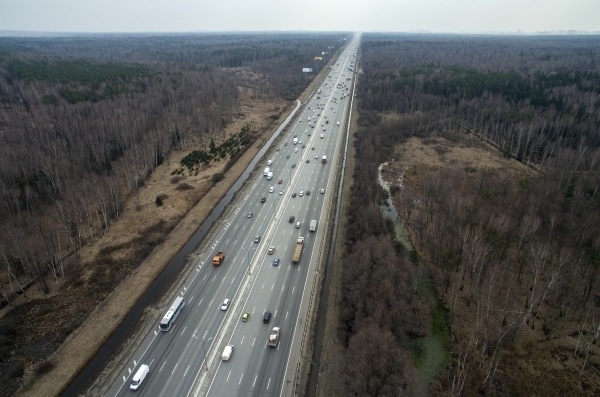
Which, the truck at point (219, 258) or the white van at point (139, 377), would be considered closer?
the white van at point (139, 377)

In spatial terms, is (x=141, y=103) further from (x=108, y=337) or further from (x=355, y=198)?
(x=108, y=337)

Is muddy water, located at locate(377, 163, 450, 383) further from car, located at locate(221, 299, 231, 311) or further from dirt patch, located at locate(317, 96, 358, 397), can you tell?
car, located at locate(221, 299, 231, 311)

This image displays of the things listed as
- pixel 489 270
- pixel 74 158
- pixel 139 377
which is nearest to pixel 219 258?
pixel 139 377

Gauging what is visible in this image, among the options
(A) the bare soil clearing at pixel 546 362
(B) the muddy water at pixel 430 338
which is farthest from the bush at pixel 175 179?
(A) the bare soil clearing at pixel 546 362

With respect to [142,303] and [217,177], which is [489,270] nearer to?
[142,303]

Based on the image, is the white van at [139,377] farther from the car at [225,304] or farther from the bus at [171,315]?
the car at [225,304]

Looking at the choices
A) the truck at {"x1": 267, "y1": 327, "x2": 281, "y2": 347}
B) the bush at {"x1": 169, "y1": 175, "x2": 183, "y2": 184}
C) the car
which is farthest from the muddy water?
the bush at {"x1": 169, "y1": 175, "x2": 183, "y2": 184}
